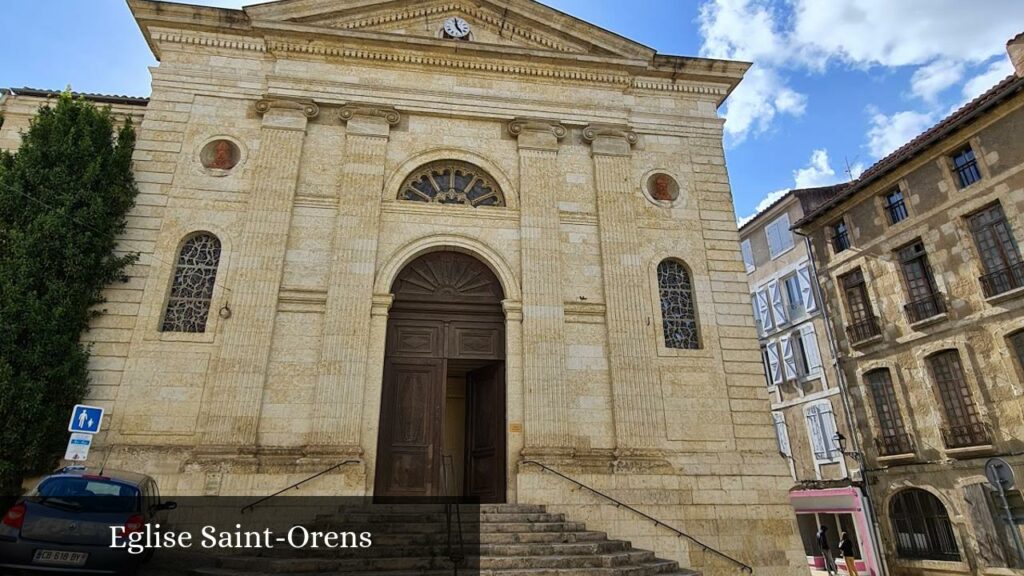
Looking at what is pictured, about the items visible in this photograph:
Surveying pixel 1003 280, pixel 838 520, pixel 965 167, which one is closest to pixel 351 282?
pixel 1003 280

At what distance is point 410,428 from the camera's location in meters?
9.52

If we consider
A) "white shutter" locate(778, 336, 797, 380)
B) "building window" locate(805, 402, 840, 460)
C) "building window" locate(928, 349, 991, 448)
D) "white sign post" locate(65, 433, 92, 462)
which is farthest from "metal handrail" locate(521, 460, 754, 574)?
"white shutter" locate(778, 336, 797, 380)

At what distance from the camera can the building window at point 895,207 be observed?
1575cm

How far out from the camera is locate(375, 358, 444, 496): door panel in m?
9.19

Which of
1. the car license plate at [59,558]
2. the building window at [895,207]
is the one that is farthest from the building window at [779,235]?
the car license plate at [59,558]

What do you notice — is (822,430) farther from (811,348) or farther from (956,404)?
(956,404)

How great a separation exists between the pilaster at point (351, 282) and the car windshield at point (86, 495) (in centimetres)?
290

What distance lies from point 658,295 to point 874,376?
9246 mm

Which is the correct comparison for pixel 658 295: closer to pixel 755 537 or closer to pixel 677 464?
pixel 677 464

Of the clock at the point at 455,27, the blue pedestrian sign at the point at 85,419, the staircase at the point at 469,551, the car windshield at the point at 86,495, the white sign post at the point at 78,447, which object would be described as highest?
the clock at the point at 455,27

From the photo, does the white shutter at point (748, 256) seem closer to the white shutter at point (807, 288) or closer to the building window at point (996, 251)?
the white shutter at point (807, 288)

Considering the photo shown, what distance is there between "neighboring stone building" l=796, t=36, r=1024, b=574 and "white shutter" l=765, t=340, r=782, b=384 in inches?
137

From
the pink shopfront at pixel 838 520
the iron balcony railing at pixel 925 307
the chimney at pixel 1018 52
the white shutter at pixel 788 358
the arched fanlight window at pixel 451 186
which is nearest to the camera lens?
the arched fanlight window at pixel 451 186

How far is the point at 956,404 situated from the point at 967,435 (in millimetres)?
762
